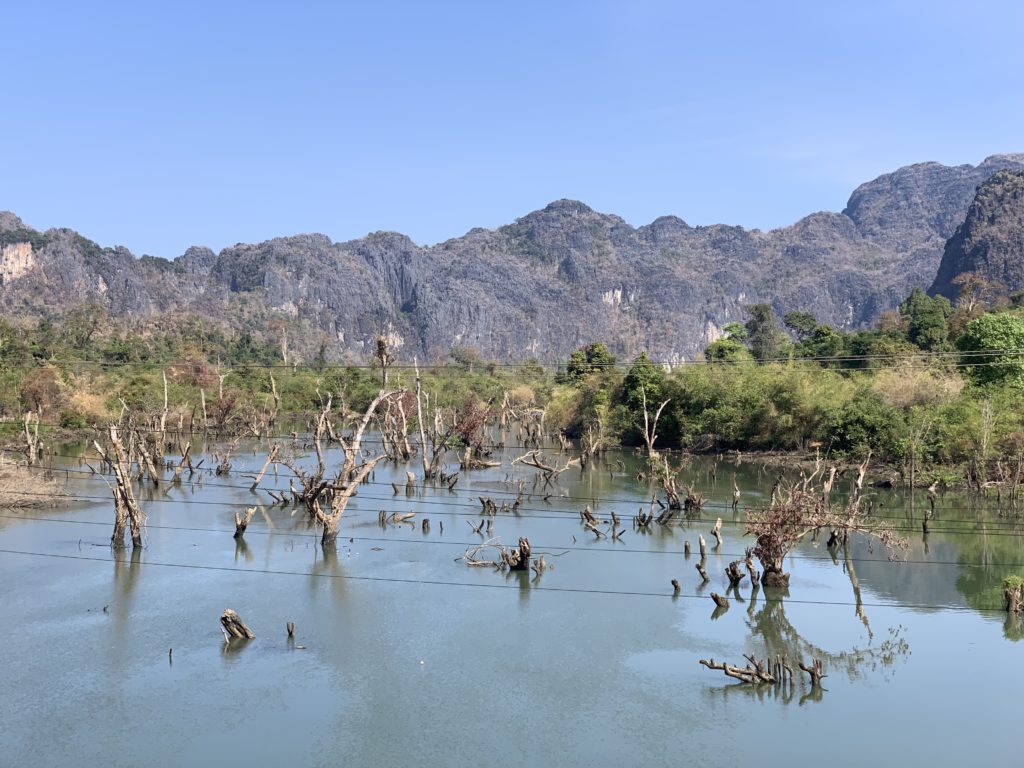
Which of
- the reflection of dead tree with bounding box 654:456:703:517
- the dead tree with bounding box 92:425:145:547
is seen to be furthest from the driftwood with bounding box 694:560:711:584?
the dead tree with bounding box 92:425:145:547

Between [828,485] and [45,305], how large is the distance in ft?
399

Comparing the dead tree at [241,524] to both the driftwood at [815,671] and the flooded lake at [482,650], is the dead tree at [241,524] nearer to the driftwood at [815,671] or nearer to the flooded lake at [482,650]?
the flooded lake at [482,650]

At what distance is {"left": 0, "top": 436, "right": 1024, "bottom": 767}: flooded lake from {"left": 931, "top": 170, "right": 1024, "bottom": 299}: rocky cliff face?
97.9m

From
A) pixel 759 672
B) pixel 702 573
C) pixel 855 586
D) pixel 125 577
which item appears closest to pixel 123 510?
pixel 125 577

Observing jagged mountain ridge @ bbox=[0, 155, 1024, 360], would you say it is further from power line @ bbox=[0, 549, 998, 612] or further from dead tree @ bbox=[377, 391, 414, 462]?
power line @ bbox=[0, 549, 998, 612]

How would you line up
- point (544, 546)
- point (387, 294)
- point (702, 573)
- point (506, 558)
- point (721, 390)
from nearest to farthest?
1. point (702, 573)
2. point (506, 558)
3. point (544, 546)
4. point (721, 390)
5. point (387, 294)

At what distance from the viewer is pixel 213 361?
7112cm

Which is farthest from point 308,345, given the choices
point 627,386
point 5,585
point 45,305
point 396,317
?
point 5,585

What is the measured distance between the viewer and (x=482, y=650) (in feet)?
52.2

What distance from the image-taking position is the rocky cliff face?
112 m

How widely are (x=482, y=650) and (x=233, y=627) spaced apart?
3886mm

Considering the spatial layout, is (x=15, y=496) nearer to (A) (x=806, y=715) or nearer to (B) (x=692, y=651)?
(B) (x=692, y=651)

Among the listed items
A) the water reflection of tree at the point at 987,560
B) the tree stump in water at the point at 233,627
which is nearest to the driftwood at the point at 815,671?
the water reflection of tree at the point at 987,560

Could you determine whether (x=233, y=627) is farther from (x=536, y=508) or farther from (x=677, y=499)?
(x=536, y=508)
